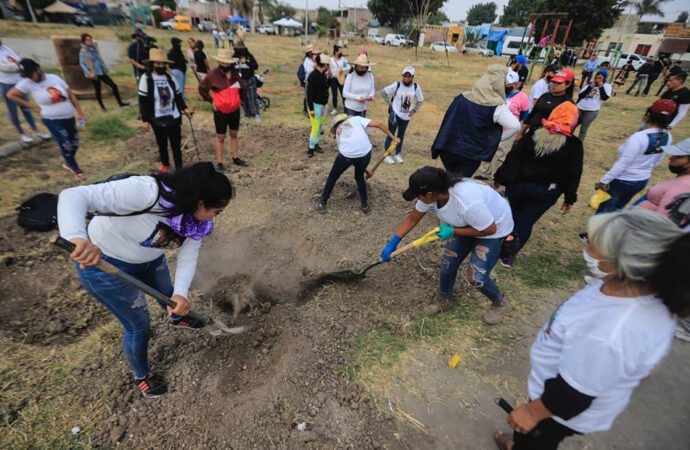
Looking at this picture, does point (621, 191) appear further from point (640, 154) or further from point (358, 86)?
point (358, 86)

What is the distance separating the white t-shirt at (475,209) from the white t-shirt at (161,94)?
13.9 ft

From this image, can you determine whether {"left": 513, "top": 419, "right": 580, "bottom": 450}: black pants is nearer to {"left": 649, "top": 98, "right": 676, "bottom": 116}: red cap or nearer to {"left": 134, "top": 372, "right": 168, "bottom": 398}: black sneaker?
{"left": 134, "top": 372, "right": 168, "bottom": 398}: black sneaker

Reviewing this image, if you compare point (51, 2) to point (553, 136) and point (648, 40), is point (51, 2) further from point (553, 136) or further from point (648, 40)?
point (648, 40)

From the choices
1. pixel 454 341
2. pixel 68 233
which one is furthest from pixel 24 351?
pixel 454 341

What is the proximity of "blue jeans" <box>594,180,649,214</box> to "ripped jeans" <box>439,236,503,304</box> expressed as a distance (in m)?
2.17

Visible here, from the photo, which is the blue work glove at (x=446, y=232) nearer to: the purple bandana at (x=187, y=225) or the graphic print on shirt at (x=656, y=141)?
the purple bandana at (x=187, y=225)

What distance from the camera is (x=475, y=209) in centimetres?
246

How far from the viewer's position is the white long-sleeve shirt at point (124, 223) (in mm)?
1593

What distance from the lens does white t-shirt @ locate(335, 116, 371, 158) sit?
4.35m

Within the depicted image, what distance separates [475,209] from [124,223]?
2303mm

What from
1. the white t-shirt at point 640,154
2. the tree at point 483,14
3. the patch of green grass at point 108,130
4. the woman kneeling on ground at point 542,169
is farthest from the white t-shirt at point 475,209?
the tree at point 483,14

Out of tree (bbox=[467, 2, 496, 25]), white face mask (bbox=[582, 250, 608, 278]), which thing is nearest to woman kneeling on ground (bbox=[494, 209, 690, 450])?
white face mask (bbox=[582, 250, 608, 278])

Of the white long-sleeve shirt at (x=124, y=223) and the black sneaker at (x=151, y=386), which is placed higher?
the white long-sleeve shirt at (x=124, y=223)

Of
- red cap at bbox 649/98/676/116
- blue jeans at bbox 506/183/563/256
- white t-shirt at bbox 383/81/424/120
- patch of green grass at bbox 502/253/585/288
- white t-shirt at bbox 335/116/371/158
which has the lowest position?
patch of green grass at bbox 502/253/585/288
